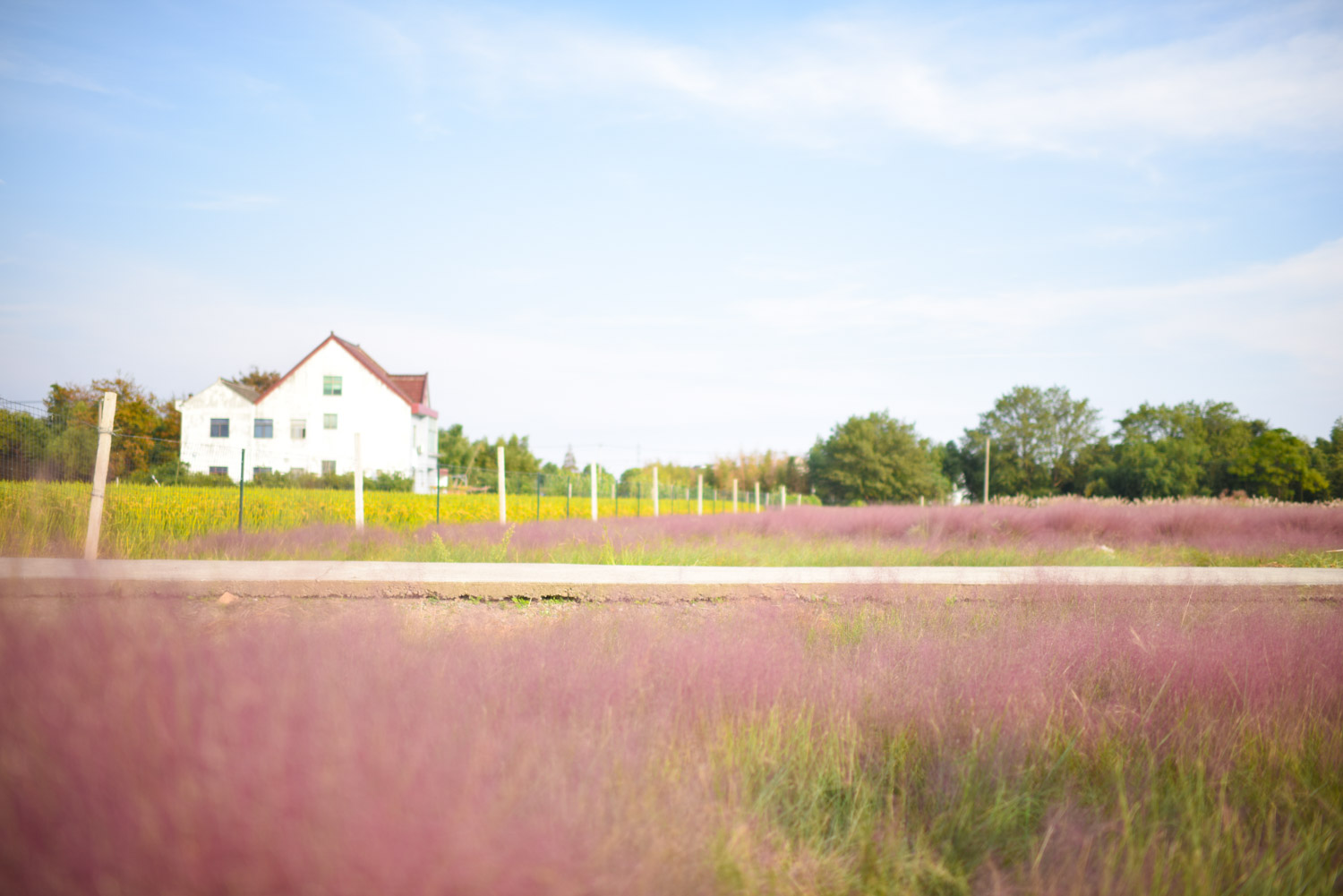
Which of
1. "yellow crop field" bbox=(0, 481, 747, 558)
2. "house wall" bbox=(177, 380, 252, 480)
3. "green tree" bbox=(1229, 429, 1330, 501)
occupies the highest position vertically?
"house wall" bbox=(177, 380, 252, 480)

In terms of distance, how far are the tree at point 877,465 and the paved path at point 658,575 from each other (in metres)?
49.6

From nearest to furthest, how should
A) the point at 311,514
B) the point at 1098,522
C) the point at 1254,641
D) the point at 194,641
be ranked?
the point at 194,641
the point at 1254,641
the point at 311,514
the point at 1098,522

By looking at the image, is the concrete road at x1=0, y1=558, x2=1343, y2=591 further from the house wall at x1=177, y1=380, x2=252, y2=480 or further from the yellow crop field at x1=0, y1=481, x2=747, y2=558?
the house wall at x1=177, y1=380, x2=252, y2=480

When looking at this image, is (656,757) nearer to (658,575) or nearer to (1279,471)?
(658,575)

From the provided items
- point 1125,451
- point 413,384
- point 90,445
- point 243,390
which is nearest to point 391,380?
point 413,384

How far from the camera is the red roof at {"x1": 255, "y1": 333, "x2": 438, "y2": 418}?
41.3 m

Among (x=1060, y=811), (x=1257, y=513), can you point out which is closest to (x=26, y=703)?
(x=1060, y=811)

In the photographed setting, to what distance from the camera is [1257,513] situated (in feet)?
49.9

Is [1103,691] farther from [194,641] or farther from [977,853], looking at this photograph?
[194,641]

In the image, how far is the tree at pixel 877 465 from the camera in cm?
5647

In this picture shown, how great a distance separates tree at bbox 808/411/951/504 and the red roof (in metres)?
31.8

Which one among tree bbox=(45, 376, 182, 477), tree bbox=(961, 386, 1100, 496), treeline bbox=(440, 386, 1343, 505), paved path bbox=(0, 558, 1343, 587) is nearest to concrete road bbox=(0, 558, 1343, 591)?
paved path bbox=(0, 558, 1343, 587)

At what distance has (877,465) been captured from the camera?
56188 millimetres

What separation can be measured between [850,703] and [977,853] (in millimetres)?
951
